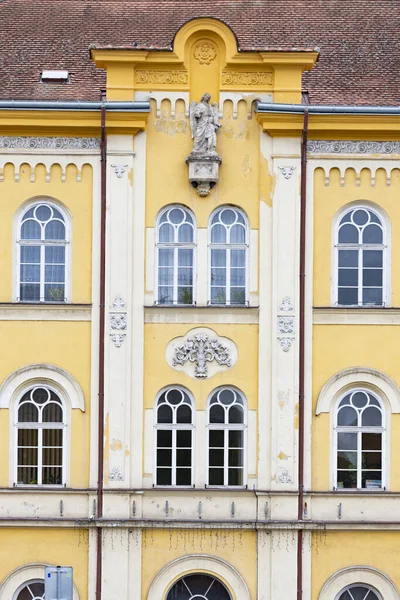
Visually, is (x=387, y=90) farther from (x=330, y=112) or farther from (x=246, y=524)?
(x=246, y=524)

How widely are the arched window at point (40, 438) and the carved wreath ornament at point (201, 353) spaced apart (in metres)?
2.83

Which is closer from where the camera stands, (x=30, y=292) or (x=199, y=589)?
(x=199, y=589)

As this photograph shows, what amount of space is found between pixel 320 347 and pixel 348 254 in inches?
85.0

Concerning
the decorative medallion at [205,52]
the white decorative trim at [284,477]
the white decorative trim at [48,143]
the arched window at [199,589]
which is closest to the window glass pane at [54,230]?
the white decorative trim at [48,143]

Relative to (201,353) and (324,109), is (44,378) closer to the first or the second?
(201,353)

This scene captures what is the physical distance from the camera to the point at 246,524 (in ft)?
90.0

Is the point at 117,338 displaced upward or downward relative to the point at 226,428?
upward

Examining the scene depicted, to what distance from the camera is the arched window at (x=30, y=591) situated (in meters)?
27.6

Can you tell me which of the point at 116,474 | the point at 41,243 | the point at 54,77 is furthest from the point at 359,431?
the point at 54,77

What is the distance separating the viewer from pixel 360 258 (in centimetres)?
2836

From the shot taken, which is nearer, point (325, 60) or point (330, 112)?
point (330, 112)

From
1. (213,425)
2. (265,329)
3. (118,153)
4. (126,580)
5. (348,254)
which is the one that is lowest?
(126,580)

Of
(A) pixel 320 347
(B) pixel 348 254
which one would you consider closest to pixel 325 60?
(B) pixel 348 254

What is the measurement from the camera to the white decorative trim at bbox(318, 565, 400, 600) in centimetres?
2755
